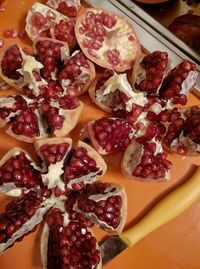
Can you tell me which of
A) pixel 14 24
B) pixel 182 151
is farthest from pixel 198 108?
pixel 14 24

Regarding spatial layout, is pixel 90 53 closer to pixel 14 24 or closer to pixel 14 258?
pixel 14 24

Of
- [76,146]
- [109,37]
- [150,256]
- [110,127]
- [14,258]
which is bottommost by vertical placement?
[14,258]

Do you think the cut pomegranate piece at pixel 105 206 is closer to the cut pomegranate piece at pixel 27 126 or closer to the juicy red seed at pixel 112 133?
the juicy red seed at pixel 112 133

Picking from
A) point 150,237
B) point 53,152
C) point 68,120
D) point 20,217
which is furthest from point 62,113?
point 150,237

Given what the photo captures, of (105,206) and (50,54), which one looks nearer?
(105,206)

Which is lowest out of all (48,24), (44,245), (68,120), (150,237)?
(44,245)

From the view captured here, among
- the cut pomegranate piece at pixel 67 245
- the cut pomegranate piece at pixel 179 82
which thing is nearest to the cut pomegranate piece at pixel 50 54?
the cut pomegranate piece at pixel 179 82

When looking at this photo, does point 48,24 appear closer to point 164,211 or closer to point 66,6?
point 66,6
